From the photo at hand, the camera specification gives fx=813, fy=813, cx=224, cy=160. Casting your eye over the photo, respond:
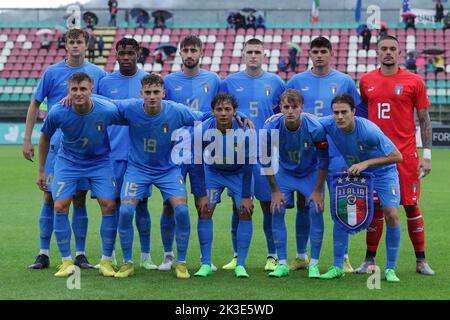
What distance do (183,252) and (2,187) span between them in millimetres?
9297

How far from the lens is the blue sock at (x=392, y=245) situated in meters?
6.80

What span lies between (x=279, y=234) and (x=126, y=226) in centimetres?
135

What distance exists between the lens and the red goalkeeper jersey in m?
7.21

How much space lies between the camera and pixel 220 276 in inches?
276

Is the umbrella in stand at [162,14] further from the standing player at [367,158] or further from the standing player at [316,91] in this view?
the standing player at [367,158]

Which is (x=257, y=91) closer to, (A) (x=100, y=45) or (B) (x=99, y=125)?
(B) (x=99, y=125)

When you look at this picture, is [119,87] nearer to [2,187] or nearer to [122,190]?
[122,190]

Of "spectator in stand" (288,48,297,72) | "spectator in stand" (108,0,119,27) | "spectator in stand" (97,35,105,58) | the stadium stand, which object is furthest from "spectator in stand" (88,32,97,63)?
"spectator in stand" (288,48,297,72)

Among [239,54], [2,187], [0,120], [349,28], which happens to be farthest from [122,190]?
[349,28]

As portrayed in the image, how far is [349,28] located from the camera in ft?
121

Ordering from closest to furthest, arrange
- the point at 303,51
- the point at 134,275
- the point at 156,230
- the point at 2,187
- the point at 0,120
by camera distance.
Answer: the point at 134,275 → the point at 156,230 → the point at 2,187 → the point at 0,120 → the point at 303,51

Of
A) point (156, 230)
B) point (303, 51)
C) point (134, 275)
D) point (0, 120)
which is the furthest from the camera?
point (303, 51)

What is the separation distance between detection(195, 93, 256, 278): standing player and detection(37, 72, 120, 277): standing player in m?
0.81

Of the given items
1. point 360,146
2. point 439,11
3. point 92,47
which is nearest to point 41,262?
point 360,146
